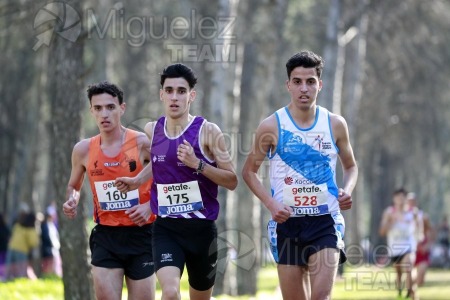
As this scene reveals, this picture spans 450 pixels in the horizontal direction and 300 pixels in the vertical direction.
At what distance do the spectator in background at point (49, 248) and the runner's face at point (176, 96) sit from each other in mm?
15521

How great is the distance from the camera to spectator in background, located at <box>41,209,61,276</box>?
24.8 metres

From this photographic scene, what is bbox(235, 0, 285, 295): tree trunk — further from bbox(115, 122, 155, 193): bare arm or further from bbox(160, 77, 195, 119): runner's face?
bbox(160, 77, 195, 119): runner's face

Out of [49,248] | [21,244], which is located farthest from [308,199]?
[49,248]

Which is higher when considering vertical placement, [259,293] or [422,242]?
[422,242]

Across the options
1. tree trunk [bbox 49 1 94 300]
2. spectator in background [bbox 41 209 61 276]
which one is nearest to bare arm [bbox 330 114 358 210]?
tree trunk [bbox 49 1 94 300]

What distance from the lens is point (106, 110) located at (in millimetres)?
9906

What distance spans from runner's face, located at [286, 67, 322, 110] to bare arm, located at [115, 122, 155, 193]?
1318mm

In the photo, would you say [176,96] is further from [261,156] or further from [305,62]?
[305,62]

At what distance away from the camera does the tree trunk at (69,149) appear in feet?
42.0

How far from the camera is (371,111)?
37.8 metres

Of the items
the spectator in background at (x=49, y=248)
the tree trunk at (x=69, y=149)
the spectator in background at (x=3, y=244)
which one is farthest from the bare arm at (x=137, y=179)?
the spectator in background at (x=3, y=244)

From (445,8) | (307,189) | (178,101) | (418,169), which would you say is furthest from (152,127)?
(418,169)

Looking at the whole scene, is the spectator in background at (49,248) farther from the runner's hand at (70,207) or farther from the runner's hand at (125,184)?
the runner's hand at (125,184)

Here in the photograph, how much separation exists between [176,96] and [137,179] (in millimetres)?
790
